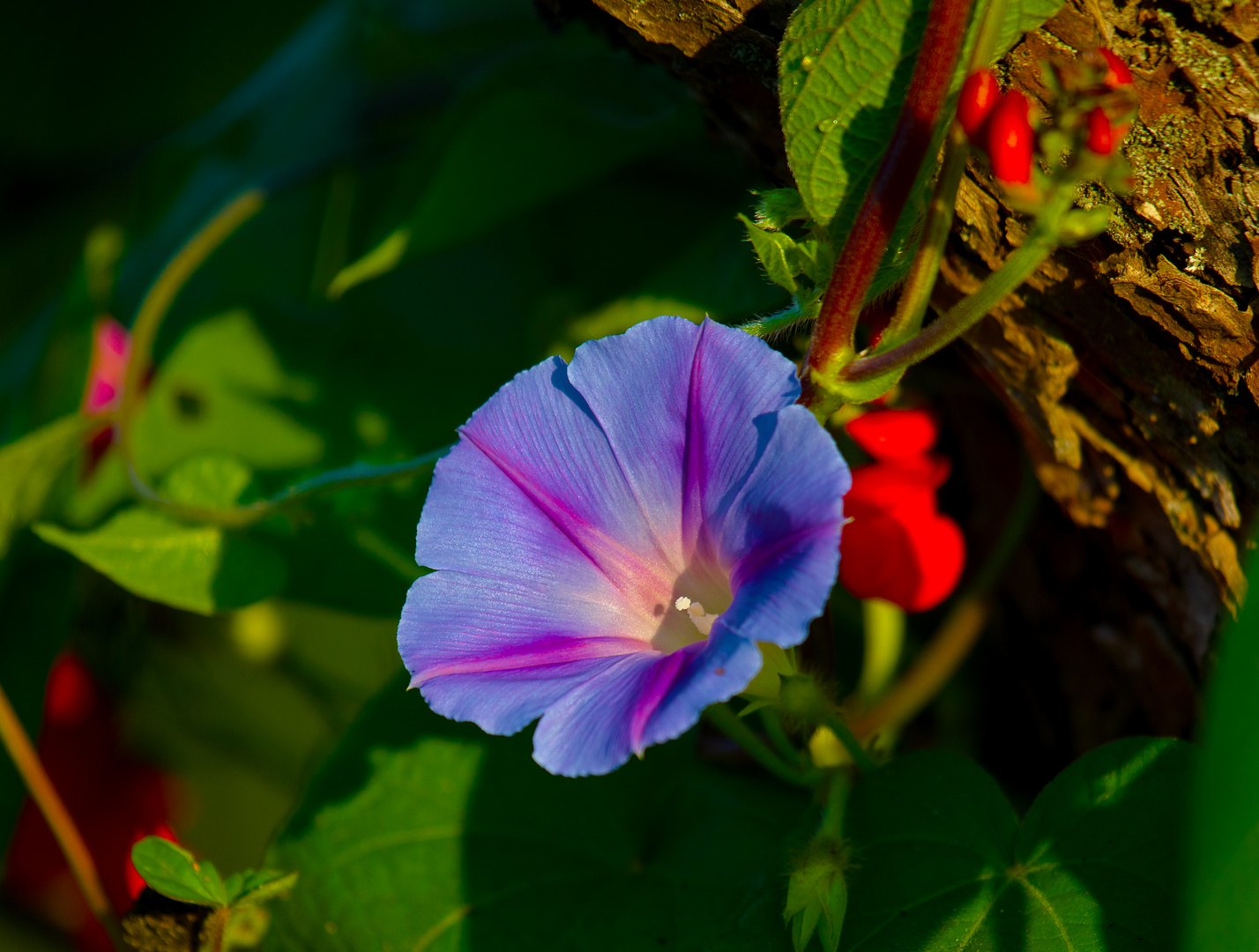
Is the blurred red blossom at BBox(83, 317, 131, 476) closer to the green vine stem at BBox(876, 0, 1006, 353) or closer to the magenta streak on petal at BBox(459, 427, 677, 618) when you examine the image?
the magenta streak on petal at BBox(459, 427, 677, 618)

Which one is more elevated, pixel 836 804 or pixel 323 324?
pixel 836 804

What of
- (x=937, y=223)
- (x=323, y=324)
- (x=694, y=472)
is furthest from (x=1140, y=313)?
(x=323, y=324)

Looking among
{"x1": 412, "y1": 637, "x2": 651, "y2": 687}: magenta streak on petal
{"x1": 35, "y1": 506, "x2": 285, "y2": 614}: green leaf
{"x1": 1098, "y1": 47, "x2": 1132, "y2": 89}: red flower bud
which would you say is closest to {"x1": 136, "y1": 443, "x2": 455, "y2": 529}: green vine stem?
{"x1": 35, "y1": 506, "x2": 285, "y2": 614}: green leaf

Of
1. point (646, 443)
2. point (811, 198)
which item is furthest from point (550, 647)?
point (811, 198)

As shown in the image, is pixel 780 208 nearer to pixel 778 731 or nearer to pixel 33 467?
pixel 778 731

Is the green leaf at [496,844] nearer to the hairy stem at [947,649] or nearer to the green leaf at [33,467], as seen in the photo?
the hairy stem at [947,649]

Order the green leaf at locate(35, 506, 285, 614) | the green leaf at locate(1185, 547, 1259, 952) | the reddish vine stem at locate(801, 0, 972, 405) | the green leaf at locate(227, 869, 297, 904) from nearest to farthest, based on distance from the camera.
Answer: the green leaf at locate(1185, 547, 1259, 952) < the reddish vine stem at locate(801, 0, 972, 405) < the green leaf at locate(227, 869, 297, 904) < the green leaf at locate(35, 506, 285, 614)
